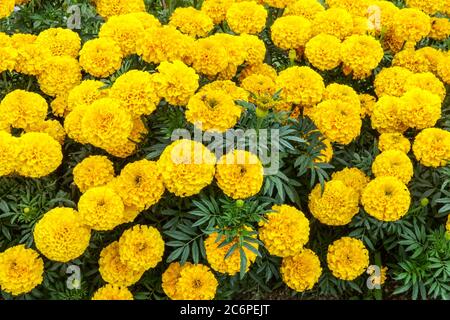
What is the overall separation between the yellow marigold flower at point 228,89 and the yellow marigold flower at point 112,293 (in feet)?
3.52

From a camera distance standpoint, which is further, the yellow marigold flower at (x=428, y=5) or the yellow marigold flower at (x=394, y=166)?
the yellow marigold flower at (x=428, y=5)

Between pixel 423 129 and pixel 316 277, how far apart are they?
38.3 inches

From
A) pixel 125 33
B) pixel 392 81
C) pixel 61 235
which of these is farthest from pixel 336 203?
pixel 125 33

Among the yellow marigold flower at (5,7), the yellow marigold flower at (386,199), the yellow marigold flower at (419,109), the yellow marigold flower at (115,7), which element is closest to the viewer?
the yellow marigold flower at (386,199)

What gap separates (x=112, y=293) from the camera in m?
2.71

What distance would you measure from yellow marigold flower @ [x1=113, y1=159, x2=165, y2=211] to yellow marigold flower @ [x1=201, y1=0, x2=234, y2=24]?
1338 millimetres

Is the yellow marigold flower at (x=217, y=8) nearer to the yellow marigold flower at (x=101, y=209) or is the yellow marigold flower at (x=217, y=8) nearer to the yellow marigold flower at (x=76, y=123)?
the yellow marigold flower at (x=76, y=123)

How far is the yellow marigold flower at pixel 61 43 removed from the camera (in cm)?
328

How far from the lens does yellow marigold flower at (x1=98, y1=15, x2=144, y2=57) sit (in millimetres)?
3045

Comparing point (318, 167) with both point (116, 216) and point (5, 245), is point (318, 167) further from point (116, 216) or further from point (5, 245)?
point (5, 245)

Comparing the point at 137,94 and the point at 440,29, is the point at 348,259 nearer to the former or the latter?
the point at 137,94

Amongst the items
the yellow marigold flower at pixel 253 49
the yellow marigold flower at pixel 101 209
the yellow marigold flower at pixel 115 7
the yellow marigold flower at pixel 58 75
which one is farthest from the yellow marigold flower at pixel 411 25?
the yellow marigold flower at pixel 101 209

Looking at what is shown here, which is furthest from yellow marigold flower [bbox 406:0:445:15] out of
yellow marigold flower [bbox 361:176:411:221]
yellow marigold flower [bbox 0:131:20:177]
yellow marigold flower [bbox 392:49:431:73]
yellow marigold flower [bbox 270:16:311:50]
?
yellow marigold flower [bbox 0:131:20:177]

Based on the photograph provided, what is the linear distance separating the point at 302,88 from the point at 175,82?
2.28ft
